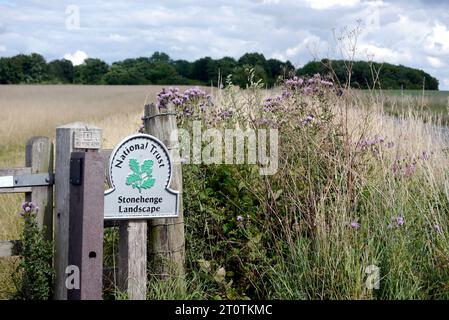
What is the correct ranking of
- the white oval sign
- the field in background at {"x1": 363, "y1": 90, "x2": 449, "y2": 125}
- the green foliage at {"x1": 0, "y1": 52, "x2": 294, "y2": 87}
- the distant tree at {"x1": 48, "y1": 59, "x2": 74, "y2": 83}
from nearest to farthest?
the white oval sign < the field in background at {"x1": 363, "y1": 90, "x2": 449, "y2": 125} < the green foliage at {"x1": 0, "y1": 52, "x2": 294, "y2": 87} < the distant tree at {"x1": 48, "y1": 59, "x2": 74, "y2": 83}

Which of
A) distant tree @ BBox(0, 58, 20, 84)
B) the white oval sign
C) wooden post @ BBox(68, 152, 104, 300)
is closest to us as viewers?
wooden post @ BBox(68, 152, 104, 300)

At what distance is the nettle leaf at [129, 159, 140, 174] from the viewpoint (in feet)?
15.4

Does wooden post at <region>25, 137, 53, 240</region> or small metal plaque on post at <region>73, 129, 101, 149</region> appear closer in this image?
small metal plaque on post at <region>73, 129, 101, 149</region>

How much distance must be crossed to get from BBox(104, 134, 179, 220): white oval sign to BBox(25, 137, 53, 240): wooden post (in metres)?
0.67

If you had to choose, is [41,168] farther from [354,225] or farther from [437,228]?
[437,228]

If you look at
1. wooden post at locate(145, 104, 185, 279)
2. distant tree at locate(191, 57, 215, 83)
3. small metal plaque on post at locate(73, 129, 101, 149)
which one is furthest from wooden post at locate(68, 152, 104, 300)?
distant tree at locate(191, 57, 215, 83)

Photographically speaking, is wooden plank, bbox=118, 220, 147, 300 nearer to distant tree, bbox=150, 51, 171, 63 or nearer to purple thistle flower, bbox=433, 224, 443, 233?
purple thistle flower, bbox=433, 224, 443, 233

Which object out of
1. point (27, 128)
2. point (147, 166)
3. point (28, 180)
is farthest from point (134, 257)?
point (27, 128)

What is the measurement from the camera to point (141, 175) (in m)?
4.74

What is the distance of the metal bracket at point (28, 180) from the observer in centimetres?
486

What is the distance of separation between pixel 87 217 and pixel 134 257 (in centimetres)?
70
